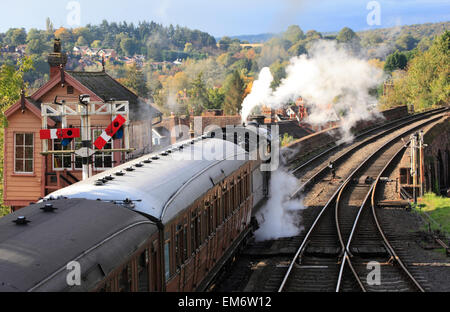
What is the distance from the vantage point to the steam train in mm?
6117

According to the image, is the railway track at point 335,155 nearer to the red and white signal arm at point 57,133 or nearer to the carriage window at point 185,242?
the red and white signal arm at point 57,133

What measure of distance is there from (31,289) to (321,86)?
157 ft

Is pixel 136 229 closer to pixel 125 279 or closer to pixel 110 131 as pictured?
pixel 125 279

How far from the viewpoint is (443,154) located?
47344 millimetres

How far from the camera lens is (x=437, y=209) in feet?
78.8

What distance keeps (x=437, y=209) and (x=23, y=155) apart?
1565cm

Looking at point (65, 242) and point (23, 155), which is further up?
point (23, 155)

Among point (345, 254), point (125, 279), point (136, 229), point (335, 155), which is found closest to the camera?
point (125, 279)

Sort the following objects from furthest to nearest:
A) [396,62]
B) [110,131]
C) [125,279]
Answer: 1. [396,62]
2. [110,131]
3. [125,279]

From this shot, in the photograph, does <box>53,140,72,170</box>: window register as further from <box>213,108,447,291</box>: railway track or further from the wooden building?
<box>213,108,447,291</box>: railway track

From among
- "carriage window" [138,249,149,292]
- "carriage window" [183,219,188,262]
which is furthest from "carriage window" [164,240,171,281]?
"carriage window" [183,219,188,262]

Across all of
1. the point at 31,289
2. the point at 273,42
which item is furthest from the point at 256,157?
the point at 273,42

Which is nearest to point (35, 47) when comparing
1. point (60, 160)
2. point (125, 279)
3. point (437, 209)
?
point (60, 160)
